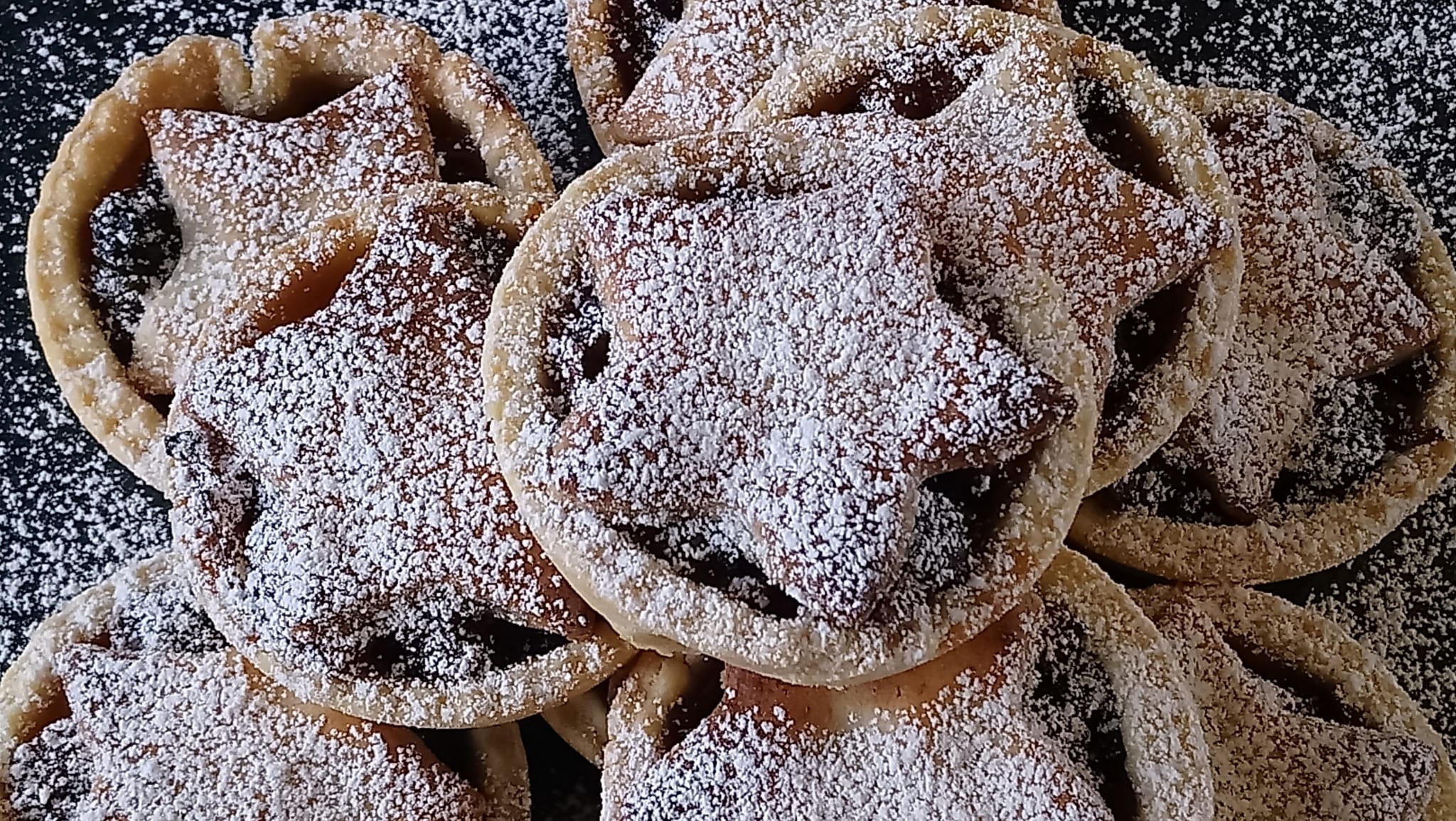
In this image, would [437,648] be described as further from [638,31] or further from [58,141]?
[58,141]

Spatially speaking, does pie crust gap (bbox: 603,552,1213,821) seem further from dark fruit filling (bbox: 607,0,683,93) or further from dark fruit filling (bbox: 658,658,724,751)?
dark fruit filling (bbox: 607,0,683,93)

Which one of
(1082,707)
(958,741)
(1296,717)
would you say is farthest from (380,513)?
(1296,717)

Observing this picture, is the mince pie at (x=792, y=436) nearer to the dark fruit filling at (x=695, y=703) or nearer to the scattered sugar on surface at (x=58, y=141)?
the dark fruit filling at (x=695, y=703)

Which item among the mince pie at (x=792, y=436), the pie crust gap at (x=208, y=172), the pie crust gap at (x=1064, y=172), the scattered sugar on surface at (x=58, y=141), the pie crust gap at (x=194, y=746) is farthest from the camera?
the scattered sugar on surface at (x=58, y=141)

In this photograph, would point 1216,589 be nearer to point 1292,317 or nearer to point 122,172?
point 1292,317

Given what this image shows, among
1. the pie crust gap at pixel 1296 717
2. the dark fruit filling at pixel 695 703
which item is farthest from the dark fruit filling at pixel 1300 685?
the dark fruit filling at pixel 695 703

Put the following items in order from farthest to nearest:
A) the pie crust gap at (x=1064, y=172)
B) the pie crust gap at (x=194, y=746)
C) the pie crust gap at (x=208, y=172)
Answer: the pie crust gap at (x=208, y=172)
the pie crust gap at (x=194, y=746)
the pie crust gap at (x=1064, y=172)
